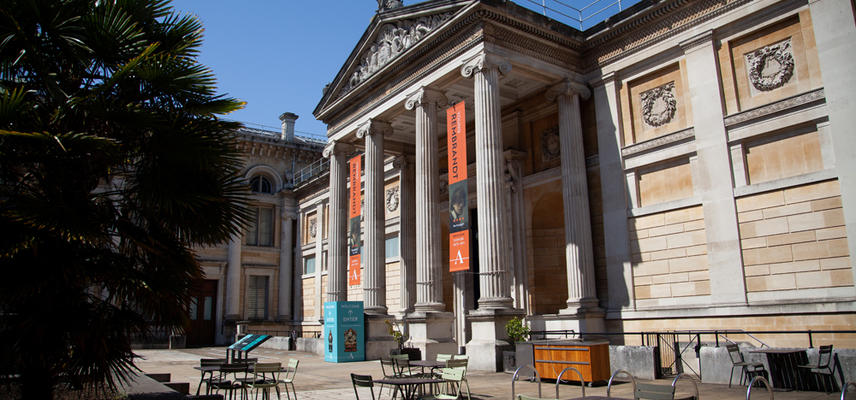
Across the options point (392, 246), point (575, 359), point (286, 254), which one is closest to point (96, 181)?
point (575, 359)

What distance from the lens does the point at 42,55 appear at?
7.39 m

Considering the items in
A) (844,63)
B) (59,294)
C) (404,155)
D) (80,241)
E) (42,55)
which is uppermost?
(404,155)

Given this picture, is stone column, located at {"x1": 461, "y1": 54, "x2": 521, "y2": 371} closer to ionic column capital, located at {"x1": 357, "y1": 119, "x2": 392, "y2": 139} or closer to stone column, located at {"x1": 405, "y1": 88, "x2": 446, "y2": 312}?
stone column, located at {"x1": 405, "y1": 88, "x2": 446, "y2": 312}

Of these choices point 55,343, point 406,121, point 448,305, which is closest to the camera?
point 55,343

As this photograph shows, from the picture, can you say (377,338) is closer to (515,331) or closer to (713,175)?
(515,331)

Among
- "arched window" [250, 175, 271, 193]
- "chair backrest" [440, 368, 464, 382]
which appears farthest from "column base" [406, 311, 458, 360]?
"arched window" [250, 175, 271, 193]

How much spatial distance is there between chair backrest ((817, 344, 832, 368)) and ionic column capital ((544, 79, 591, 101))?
36.2ft

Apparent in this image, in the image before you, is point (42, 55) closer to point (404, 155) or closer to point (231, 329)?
point (404, 155)

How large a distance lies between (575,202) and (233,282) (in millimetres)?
25186

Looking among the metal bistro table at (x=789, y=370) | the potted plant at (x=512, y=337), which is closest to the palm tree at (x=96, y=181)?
the potted plant at (x=512, y=337)

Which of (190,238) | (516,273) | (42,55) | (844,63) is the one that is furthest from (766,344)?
(42,55)

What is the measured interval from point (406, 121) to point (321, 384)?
13.3 meters

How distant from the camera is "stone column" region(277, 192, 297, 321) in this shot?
38.9 metres

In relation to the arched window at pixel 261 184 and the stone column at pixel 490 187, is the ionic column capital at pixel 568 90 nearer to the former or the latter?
the stone column at pixel 490 187
